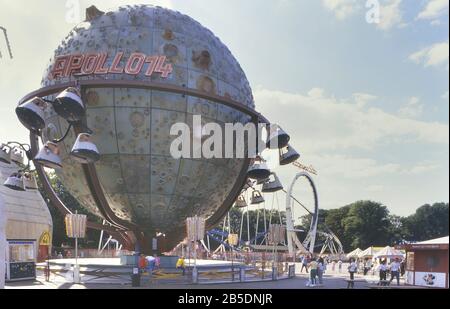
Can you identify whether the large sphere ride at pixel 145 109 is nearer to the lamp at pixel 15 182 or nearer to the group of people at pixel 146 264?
the group of people at pixel 146 264

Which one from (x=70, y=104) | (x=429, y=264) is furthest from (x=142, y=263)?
(x=429, y=264)

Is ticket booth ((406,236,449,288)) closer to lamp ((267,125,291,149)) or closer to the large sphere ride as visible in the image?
lamp ((267,125,291,149))

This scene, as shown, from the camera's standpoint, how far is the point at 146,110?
19.4 meters

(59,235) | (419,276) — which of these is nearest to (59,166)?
(419,276)

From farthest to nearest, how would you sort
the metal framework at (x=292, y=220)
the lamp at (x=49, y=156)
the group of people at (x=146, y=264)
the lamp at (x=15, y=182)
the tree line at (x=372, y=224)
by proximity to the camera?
the tree line at (x=372, y=224), the metal framework at (x=292, y=220), the group of people at (x=146, y=264), the lamp at (x=15, y=182), the lamp at (x=49, y=156)

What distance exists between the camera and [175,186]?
2038 cm

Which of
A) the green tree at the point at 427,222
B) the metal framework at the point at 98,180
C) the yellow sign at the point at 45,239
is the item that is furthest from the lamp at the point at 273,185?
the green tree at the point at 427,222

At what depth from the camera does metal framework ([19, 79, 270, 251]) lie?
61.6ft

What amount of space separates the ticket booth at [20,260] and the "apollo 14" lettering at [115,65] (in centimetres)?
853

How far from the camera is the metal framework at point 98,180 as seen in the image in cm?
1878

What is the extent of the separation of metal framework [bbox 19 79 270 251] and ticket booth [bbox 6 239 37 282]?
10.1 feet

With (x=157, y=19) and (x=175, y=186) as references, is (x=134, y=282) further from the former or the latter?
(x=157, y=19)

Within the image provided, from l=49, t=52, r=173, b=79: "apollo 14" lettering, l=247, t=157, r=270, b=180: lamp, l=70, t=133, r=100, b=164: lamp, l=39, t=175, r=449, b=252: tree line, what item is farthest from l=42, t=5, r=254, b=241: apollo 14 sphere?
l=39, t=175, r=449, b=252: tree line
